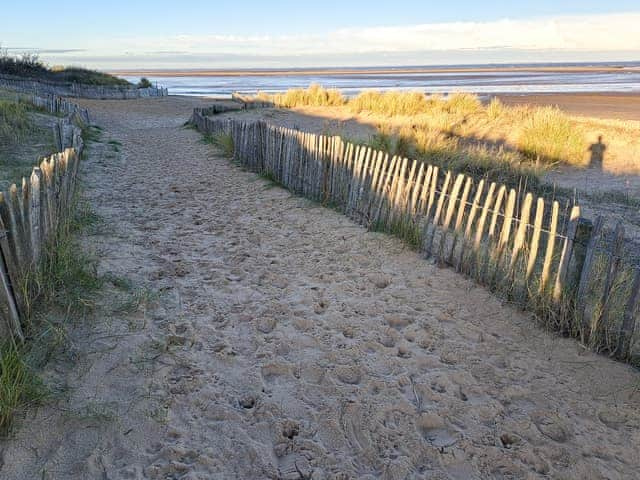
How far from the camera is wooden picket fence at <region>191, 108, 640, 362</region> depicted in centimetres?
345

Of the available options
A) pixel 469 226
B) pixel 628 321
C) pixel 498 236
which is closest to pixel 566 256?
pixel 628 321

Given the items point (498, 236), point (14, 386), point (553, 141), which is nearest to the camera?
point (14, 386)

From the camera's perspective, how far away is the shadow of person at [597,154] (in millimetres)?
10977

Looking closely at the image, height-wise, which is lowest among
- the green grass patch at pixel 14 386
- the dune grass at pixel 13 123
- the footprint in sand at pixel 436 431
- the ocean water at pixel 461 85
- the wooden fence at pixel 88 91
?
the footprint in sand at pixel 436 431

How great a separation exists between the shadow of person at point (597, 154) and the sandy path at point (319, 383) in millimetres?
7939

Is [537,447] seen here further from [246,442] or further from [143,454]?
[143,454]

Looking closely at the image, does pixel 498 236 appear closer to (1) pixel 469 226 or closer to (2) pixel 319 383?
(1) pixel 469 226

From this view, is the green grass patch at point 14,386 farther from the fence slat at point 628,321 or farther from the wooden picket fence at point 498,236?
the fence slat at point 628,321

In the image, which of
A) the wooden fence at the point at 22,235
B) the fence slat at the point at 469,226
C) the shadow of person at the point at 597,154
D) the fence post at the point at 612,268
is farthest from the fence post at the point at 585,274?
the shadow of person at the point at 597,154

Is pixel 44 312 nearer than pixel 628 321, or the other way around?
pixel 628 321

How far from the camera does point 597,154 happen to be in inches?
444

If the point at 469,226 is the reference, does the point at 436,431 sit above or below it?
below

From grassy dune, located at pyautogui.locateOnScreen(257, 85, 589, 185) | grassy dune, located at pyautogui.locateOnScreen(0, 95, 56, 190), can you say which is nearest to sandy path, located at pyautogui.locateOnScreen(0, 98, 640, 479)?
grassy dune, located at pyautogui.locateOnScreen(0, 95, 56, 190)

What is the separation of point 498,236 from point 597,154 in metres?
8.45
